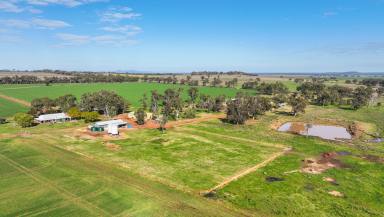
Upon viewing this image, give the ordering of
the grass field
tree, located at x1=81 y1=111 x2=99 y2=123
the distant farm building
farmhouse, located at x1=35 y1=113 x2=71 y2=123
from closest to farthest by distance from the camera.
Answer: the grass field, the distant farm building, tree, located at x1=81 y1=111 x2=99 y2=123, farmhouse, located at x1=35 y1=113 x2=71 y2=123

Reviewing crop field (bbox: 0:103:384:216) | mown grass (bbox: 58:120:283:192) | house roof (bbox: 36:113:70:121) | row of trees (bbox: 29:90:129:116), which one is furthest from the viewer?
row of trees (bbox: 29:90:129:116)

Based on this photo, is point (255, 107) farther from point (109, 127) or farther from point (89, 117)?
point (89, 117)

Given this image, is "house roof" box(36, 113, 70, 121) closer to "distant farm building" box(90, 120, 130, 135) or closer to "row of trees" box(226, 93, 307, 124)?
"distant farm building" box(90, 120, 130, 135)

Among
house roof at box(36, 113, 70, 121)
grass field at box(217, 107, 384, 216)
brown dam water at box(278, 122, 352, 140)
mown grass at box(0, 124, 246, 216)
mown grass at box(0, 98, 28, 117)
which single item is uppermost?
house roof at box(36, 113, 70, 121)

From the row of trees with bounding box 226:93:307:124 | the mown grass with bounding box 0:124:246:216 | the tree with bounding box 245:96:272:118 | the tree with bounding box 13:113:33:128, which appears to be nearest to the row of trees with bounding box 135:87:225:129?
the row of trees with bounding box 226:93:307:124

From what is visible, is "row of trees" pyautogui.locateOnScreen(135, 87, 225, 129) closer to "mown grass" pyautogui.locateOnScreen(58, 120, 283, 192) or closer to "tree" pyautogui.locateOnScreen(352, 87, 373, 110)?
"mown grass" pyautogui.locateOnScreen(58, 120, 283, 192)

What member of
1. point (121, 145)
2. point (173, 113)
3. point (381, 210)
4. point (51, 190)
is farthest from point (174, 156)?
point (173, 113)

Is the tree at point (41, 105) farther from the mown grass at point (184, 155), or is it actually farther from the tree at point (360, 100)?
the tree at point (360, 100)

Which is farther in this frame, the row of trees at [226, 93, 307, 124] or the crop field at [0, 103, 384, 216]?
the row of trees at [226, 93, 307, 124]

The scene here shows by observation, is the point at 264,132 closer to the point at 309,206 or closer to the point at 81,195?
the point at 309,206

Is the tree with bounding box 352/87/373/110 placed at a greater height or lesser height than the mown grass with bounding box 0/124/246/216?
greater

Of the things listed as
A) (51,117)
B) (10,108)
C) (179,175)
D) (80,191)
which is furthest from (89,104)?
(80,191)

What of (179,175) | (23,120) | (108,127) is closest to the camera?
(179,175)
